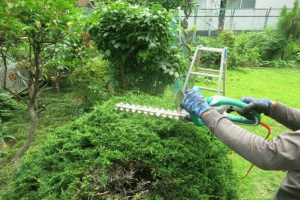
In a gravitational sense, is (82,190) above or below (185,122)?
below

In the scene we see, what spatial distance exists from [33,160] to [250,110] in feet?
5.89

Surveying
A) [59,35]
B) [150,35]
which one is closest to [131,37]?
[150,35]

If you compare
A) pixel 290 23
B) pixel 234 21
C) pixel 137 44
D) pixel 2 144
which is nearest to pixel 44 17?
pixel 137 44

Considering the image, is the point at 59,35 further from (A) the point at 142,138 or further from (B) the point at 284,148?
(B) the point at 284,148

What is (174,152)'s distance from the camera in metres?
1.65

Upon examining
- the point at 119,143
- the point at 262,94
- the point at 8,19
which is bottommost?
the point at 262,94

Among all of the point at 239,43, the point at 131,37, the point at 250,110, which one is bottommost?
the point at 239,43

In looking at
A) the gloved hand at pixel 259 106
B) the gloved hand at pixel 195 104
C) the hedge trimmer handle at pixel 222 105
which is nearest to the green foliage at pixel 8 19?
the gloved hand at pixel 195 104

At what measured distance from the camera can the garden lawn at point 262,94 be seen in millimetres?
Answer: 2942

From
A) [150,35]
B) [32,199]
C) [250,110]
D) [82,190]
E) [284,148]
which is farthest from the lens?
[150,35]

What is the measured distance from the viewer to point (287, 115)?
1651 mm

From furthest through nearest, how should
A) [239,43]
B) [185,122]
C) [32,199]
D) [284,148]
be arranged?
[239,43] → [185,122] → [32,199] → [284,148]

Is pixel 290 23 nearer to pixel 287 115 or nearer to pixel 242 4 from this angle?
pixel 242 4

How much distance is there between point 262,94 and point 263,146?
19.3ft
